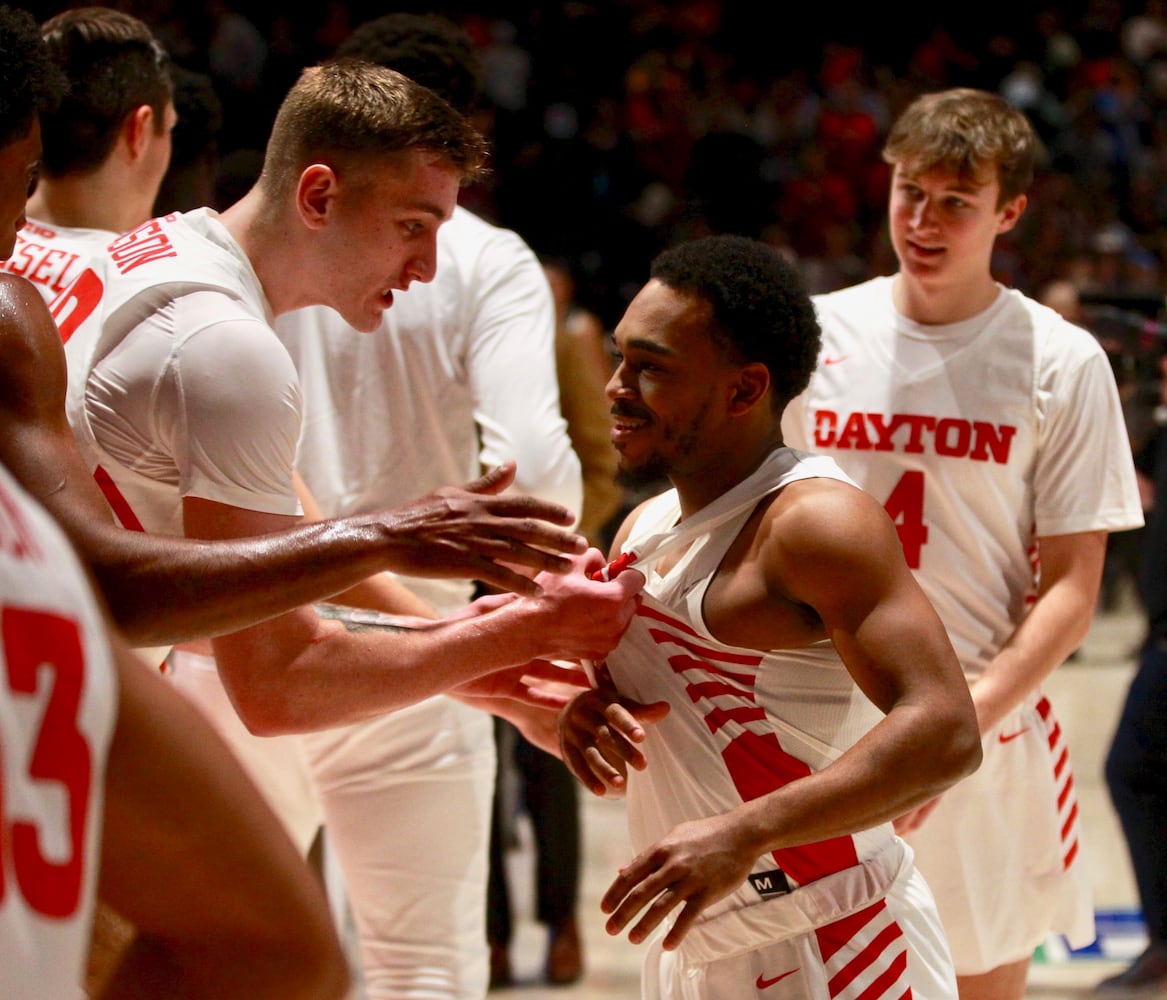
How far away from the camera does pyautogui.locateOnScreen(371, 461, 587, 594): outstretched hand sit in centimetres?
215

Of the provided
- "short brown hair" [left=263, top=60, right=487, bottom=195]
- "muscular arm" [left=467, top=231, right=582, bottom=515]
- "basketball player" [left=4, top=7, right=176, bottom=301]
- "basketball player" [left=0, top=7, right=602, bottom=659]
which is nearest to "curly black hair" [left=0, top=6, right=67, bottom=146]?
"basketball player" [left=0, top=7, right=602, bottom=659]

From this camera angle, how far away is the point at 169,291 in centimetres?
241

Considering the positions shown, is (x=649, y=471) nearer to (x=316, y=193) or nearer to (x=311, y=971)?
(x=316, y=193)

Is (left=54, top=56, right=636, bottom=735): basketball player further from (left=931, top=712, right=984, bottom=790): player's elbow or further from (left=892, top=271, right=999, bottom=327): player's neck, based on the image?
(left=892, top=271, right=999, bottom=327): player's neck

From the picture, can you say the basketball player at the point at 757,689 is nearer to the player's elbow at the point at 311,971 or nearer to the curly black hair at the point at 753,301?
the curly black hair at the point at 753,301

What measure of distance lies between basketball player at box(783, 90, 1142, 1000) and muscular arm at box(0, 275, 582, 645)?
1.15 meters

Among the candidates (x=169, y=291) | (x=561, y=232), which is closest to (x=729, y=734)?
(x=169, y=291)

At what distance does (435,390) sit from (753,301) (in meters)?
1.16

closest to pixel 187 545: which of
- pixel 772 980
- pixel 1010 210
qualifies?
pixel 772 980

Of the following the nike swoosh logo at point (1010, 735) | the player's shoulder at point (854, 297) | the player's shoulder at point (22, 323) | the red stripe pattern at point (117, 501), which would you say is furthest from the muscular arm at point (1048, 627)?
the player's shoulder at point (22, 323)

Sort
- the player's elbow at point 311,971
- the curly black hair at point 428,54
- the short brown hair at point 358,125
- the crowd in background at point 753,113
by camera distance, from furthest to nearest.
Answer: the crowd in background at point 753,113 < the curly black hair at point 428,54 < the short brown hair at point 358,125 < the player's elbow at point 311,971

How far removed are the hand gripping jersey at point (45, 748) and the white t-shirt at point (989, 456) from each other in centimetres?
225

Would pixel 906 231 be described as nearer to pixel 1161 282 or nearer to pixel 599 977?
pixel 599 977

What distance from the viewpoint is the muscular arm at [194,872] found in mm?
1182
